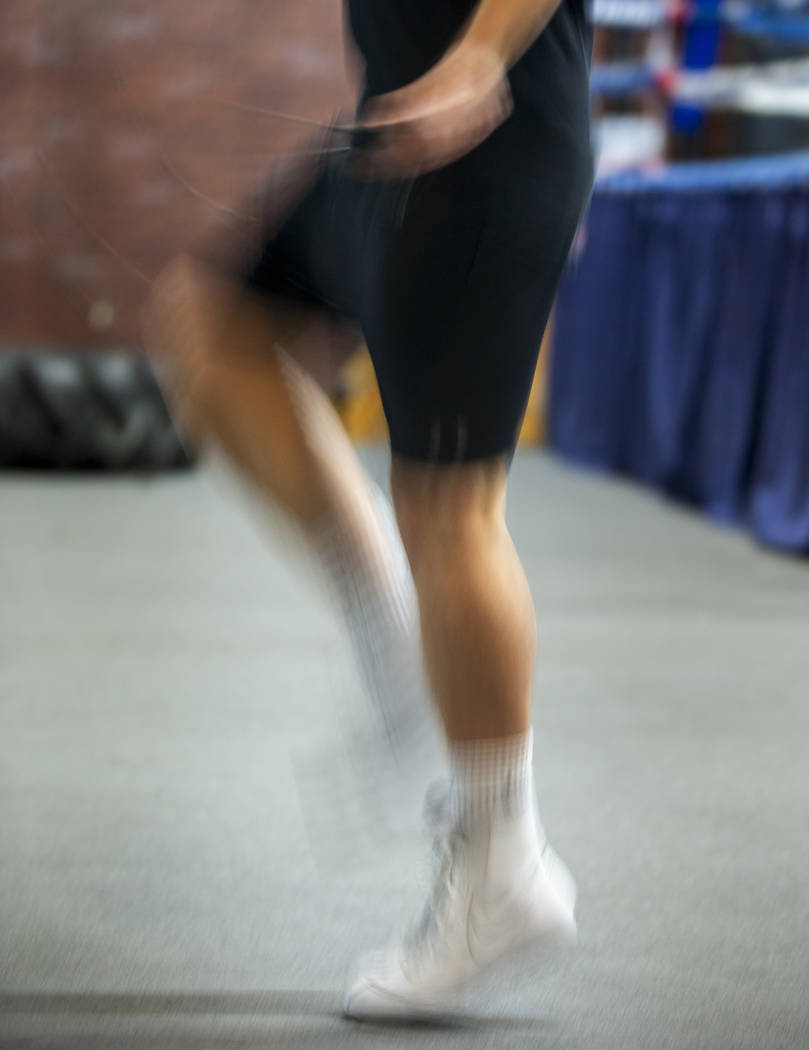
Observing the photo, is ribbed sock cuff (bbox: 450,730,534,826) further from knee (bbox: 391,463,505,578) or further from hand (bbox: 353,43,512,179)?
hand (bbox: 353,43,512,179)

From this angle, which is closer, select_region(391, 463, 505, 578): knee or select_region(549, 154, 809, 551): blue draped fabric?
select_region(391, 463, 505, 578): knee

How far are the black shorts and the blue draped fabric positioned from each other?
210 cm

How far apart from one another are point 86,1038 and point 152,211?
3.91m

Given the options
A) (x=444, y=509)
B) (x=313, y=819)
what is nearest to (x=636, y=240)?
(x=313, y=819)

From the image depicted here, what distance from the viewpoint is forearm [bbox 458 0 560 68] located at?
0.68 metres

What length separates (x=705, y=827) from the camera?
125 cm

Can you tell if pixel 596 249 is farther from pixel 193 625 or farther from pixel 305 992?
pixel 305 992

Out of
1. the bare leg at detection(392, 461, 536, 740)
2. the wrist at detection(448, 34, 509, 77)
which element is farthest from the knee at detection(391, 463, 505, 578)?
the wrist at detection(448, 34, 509, 77)

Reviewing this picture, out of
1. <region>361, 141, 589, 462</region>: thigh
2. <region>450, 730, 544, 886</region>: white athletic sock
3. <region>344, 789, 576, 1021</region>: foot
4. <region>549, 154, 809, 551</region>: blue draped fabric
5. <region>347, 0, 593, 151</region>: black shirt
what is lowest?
<region>549, 154, 809, 551</region>: blue draped fabric

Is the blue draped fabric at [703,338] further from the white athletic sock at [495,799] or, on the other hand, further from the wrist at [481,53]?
the wrist at [481,53]

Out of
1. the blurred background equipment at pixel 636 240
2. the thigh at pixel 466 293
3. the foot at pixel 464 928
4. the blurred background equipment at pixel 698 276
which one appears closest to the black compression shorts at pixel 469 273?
the thigh at pixel 466 293

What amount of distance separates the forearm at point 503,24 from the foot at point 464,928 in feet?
1.53

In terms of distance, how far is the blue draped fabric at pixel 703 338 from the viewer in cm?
285

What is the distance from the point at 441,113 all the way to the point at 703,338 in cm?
278
